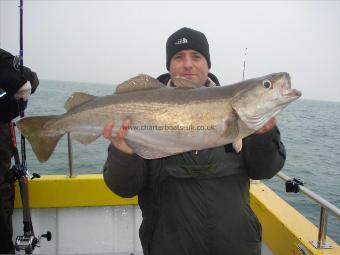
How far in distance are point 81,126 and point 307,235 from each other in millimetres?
2917

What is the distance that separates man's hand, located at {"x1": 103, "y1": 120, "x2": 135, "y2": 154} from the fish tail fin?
538 millimetres

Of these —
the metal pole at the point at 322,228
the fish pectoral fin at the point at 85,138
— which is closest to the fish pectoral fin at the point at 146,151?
the fish pectoral fin at the point at 85,138

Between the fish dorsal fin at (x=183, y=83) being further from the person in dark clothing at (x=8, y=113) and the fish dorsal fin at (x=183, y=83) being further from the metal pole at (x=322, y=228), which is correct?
the person in dark clothing at (x=8, y=113)

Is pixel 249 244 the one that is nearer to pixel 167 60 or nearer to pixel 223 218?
pixel 223 218

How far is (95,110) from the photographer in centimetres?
300

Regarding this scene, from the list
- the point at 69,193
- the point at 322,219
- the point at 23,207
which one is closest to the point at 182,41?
the point at 322,219

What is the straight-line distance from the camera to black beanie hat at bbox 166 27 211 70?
410 cm

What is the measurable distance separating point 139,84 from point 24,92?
6.27 feet

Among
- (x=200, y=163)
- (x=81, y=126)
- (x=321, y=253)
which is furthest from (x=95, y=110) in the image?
(x=321, y=253)

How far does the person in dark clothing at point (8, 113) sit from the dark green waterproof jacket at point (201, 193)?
1.75 m

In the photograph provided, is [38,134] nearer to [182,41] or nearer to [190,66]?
[190,66]

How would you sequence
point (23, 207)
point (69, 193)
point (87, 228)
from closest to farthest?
1. point (23, 207)
2. point (69, 193)
3. point (87, 228)

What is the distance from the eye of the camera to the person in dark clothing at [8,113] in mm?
3914

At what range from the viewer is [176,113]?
288 cm
